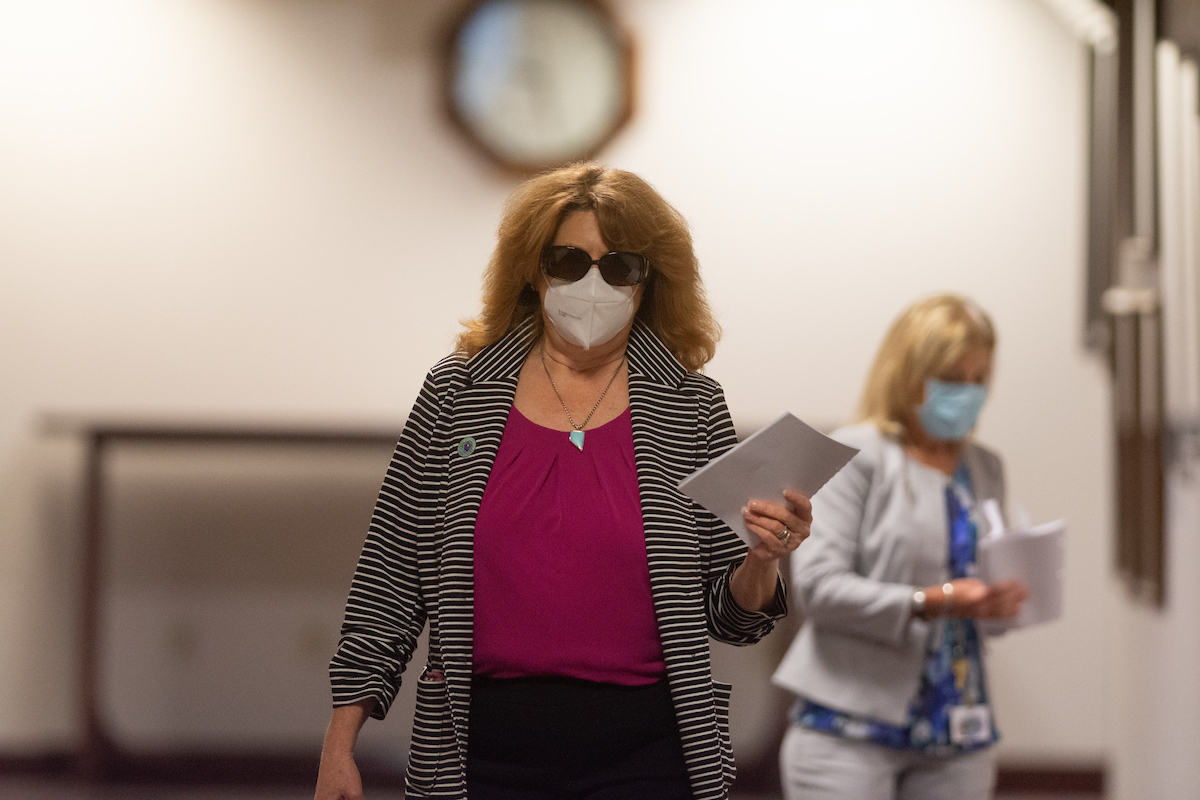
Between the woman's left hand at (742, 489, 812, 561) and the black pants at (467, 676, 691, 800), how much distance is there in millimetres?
243

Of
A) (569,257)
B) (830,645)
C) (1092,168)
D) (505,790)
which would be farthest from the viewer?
(1092,168)

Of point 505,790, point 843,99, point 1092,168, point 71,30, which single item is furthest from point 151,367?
point 1092,168

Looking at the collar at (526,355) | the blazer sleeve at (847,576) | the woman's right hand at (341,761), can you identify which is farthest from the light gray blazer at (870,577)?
the woman's right hand at (341,761)

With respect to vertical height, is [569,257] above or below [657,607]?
above

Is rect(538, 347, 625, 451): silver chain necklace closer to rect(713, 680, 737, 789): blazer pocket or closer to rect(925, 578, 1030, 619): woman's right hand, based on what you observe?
rect(713, 680, 737, 789): blazer pocket

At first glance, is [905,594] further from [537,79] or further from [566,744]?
[537,79]

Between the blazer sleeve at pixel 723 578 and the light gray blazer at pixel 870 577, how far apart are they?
0.57 metres

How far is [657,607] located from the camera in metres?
1.33

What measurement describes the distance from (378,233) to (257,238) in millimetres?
430

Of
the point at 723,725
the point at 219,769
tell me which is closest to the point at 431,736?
the point at 723,725

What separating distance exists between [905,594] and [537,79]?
2.62 metres

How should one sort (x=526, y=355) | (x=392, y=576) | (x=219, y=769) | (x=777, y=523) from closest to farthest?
(x=777, y=523), (x=392, y=576), (x=526, y=355), (x=219, y=769)

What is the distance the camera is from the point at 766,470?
50.7 inches

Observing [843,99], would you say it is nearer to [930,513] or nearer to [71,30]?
[930,513]
